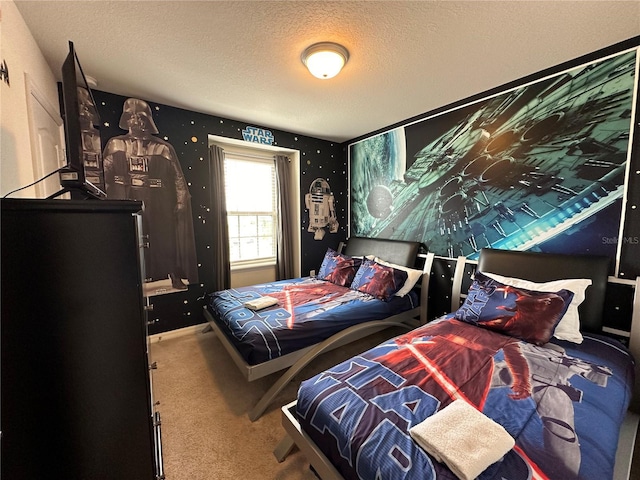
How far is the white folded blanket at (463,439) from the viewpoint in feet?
2.89

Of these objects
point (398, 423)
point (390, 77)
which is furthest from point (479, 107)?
point (398, 423)

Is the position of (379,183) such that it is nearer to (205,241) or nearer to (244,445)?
(205,241)

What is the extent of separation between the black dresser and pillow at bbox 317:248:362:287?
238 centimetres

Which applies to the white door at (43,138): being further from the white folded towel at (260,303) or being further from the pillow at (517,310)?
the pillow at (517,310)

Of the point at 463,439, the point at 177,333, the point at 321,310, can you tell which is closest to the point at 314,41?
the point at 321,310

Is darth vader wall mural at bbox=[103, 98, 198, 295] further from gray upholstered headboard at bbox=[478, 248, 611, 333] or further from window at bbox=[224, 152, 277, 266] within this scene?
gray upholstered headboard at bbox=[478, 248, 611, 333]

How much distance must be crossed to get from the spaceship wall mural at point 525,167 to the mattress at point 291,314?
1.06 meters

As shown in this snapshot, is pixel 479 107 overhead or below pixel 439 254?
overhead

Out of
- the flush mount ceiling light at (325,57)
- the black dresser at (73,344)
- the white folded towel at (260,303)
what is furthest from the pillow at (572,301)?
the black dresser at (73,344)

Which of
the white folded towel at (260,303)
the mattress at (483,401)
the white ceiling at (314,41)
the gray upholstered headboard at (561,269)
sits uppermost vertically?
the white ceiling at (314,41)

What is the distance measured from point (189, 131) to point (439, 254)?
3172mm

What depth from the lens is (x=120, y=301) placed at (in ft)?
2.83

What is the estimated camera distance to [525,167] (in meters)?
2.25

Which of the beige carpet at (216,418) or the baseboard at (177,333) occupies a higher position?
the baseboard at (177,333)
